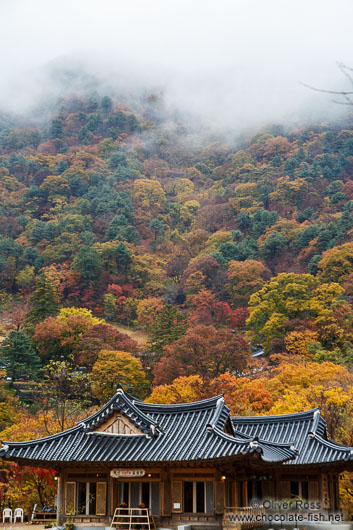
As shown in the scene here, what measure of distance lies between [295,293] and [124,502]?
1861 inches

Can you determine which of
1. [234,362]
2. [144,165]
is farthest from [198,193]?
[234,362]

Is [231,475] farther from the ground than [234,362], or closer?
closer

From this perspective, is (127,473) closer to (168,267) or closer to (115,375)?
(115,375)

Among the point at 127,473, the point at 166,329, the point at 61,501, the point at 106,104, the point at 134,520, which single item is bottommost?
the point at 134,520

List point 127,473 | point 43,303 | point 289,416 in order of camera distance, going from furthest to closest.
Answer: point 43,303 < point 289,416 < point 127,473

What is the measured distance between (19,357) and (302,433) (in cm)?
4078

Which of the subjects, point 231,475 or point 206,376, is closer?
point 231,475

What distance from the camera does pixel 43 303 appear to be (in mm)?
77188

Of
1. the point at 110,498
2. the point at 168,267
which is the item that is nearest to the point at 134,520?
the point at 110,498

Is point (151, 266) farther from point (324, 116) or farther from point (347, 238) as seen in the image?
point (324, 116)

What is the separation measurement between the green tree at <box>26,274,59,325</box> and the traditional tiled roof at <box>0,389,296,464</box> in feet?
169

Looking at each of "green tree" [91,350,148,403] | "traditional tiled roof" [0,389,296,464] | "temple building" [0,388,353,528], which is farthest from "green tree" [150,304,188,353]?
"traditional tiled roof" [0,389,296,464]

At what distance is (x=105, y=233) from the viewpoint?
113 m

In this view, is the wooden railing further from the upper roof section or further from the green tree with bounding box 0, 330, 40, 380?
the green tree with bounding box 0, 330, 40, 380
